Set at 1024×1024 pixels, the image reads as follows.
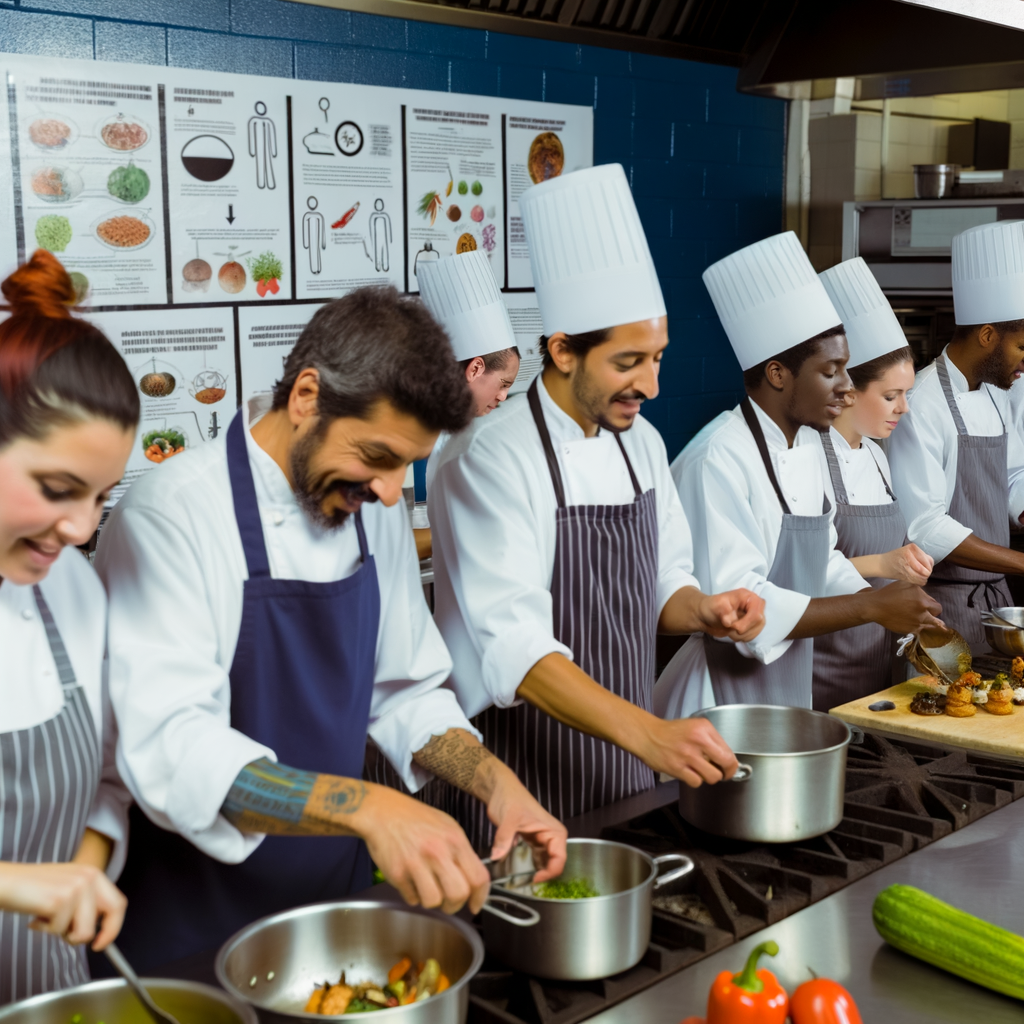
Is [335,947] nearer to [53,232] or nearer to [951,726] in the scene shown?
[951,726]

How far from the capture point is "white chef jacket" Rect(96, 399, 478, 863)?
1.38 meters

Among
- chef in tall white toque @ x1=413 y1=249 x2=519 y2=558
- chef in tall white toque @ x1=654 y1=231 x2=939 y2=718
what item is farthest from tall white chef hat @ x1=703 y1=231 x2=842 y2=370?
chef in tall white toque @ x1=413 y1=249 x2=519 y2=558

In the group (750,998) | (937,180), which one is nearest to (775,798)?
(750,998)

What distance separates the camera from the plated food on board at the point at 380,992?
1.21 m

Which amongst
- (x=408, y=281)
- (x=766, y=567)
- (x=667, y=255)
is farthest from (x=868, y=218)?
(x=766, y=567)

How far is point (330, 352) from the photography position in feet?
4.99

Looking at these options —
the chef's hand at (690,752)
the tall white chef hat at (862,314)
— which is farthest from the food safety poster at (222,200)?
the chef's hand at (690,752)

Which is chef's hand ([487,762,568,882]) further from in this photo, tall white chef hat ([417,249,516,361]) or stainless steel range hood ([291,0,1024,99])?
tall white chef hat ([417,249,516,361])

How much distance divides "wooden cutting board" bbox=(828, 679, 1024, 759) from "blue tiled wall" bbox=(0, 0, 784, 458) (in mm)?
2385

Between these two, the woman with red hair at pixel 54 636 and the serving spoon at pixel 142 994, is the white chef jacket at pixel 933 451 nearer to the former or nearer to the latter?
the woman with red hair at pixel 54 636

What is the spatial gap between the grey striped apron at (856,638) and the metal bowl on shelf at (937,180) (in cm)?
188

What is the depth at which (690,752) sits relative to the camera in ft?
5.39

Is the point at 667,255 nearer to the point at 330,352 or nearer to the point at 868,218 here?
the point at 868,218

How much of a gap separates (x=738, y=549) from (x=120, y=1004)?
5.73 ft
